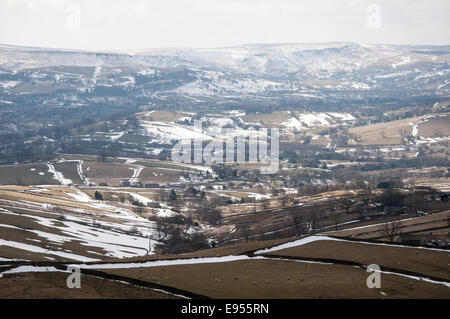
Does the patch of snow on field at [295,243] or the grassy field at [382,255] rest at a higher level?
the grassy field at [382,255]

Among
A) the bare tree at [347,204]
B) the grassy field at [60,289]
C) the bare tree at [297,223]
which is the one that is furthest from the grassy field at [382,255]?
the bare tree at [347,204]

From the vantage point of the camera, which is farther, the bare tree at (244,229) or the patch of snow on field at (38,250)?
the bare tree at (244,229)

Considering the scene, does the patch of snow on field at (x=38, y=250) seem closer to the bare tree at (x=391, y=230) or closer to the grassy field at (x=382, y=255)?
the grassy field at (x=382, y=255)

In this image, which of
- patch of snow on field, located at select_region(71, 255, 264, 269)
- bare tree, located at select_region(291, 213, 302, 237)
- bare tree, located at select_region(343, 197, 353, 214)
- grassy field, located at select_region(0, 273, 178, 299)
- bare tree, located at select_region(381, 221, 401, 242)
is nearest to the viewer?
grassy field, located at select_region(0, 273, 178, 299)

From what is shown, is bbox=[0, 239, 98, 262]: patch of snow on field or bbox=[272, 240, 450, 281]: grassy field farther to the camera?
bbox=[0, 239, 98, 262]: patch of snow on field

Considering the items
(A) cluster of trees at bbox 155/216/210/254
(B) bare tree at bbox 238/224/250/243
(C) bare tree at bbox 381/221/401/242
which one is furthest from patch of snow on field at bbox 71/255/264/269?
(B) bare tree at bbox 238/224/250/243

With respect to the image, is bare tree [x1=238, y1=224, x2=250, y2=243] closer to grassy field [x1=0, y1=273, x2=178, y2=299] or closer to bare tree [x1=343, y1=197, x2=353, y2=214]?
bare tree [x1=343, y1=197, x2=353, y2=214]

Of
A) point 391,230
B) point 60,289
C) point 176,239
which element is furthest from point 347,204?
point 60,289

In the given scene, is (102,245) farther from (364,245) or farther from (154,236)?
(364,245)

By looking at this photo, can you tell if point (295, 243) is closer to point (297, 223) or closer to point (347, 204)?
point (297, 223)

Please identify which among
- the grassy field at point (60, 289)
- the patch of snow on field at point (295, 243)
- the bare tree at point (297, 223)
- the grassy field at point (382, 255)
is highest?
the grassy field at point (60, 289)
